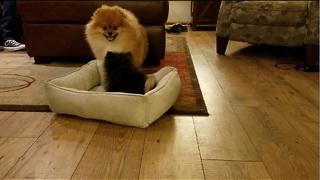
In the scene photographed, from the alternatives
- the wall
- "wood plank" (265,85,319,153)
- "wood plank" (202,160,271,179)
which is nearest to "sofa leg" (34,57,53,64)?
"wood plank" (265,85,319,153)

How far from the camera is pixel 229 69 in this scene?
2.36 metres

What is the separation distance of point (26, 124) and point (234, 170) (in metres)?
0.87

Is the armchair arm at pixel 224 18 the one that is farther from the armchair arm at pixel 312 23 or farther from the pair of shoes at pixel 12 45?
the pair of shoes at pixel 12 45

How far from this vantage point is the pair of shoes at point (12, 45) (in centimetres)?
285

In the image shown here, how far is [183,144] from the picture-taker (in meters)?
1.20

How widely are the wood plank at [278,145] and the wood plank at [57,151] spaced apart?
2.15ft

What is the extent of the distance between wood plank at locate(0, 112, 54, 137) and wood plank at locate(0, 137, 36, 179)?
0.05m

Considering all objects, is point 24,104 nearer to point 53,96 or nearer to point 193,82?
point 53,96

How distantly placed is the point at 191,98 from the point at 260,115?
1.16ft

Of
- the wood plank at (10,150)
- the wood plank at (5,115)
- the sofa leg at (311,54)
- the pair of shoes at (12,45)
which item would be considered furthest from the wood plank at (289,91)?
the pair of shoes at (12,45)

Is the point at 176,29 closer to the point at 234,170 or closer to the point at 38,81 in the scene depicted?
the point at 38,81

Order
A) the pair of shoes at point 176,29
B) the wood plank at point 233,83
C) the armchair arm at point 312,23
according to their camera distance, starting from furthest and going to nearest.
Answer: the pair of shoes at point 176,29
the armchair arm at point 312,23
the wood plank at point 233,83

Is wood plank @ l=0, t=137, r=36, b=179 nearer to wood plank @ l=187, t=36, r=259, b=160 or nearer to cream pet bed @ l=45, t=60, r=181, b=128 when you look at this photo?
cream pet bed @ l=45, t=60, r=181, b=128

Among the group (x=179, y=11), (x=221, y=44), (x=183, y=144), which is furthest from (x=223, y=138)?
(x=179, y=11)
